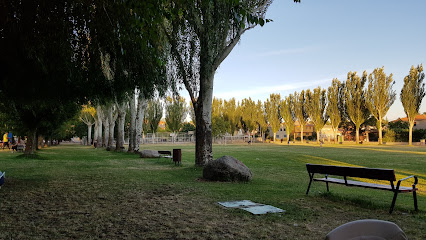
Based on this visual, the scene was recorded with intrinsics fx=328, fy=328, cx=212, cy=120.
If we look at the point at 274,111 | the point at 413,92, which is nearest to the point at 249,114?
the point at 274,111

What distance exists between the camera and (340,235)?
2139mm

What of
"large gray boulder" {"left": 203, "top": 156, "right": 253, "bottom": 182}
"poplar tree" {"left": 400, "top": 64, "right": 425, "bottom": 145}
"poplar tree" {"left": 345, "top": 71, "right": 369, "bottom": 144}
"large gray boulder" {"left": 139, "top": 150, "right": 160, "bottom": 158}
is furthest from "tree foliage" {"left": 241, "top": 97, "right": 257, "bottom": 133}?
"large gray boulder" {"left": 203, "top": 156, "right": 253, "bottom": 182}

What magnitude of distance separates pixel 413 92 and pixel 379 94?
207 inches

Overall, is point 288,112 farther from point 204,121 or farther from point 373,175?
point 373,175

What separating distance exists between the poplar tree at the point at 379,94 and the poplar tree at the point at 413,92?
2.21 meters

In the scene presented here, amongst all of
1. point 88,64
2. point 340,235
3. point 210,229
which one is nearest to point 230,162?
point 88,64

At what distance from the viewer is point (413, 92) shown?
186 ft

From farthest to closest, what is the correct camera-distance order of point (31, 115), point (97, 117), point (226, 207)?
point (97, 117), point (31, 115), point (226, 207)

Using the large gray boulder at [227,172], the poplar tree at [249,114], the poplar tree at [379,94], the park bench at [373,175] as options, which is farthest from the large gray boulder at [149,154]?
the poplar tree at [249,114]

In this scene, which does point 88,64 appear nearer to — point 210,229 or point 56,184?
point 56,184

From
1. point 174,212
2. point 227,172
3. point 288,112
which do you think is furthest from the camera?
point 288,112

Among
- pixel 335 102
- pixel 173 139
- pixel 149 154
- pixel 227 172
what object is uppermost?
pixel 335 102

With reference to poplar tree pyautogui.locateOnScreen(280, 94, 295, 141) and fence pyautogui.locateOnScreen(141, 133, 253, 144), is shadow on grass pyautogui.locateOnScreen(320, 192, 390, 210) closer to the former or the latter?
fence pyautogui.locateOnScreen(141, 133, 253, 144)

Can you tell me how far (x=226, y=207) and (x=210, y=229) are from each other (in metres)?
1.72
